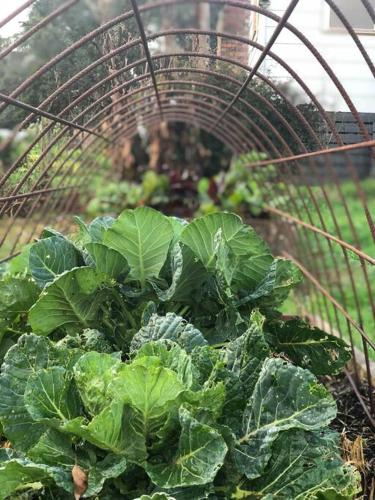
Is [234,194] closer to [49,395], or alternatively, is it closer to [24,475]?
[49,395]

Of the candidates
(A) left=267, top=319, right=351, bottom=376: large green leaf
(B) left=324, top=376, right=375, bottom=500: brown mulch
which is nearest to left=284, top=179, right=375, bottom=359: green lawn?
(B) left=324, top=376, right=375, bottom=500: brown mulch

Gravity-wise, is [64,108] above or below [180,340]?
above

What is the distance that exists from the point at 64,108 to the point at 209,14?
5.27 m

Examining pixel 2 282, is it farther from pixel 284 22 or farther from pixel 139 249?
pixel 284 22

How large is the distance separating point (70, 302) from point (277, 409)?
2.55 ft

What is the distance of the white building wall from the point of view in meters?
2.22

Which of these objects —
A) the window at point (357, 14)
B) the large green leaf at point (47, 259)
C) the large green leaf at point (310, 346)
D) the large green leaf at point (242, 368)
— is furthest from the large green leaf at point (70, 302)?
the window at point (357, 14)

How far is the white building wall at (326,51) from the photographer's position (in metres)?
2.22

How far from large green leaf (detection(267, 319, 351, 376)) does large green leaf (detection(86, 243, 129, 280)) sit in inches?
23.3

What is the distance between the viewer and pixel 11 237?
5.04 m

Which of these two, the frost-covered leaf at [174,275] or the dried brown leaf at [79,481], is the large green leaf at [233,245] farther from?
the dried brown leaf at [79,481]

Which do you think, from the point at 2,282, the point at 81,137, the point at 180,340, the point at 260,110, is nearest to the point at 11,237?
the point at 81,137

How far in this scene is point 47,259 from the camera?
84.8 inches

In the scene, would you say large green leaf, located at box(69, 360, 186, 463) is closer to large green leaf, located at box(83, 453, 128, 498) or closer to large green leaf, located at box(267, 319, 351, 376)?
large green leaf, located at box(83, 453, 128, 498)
